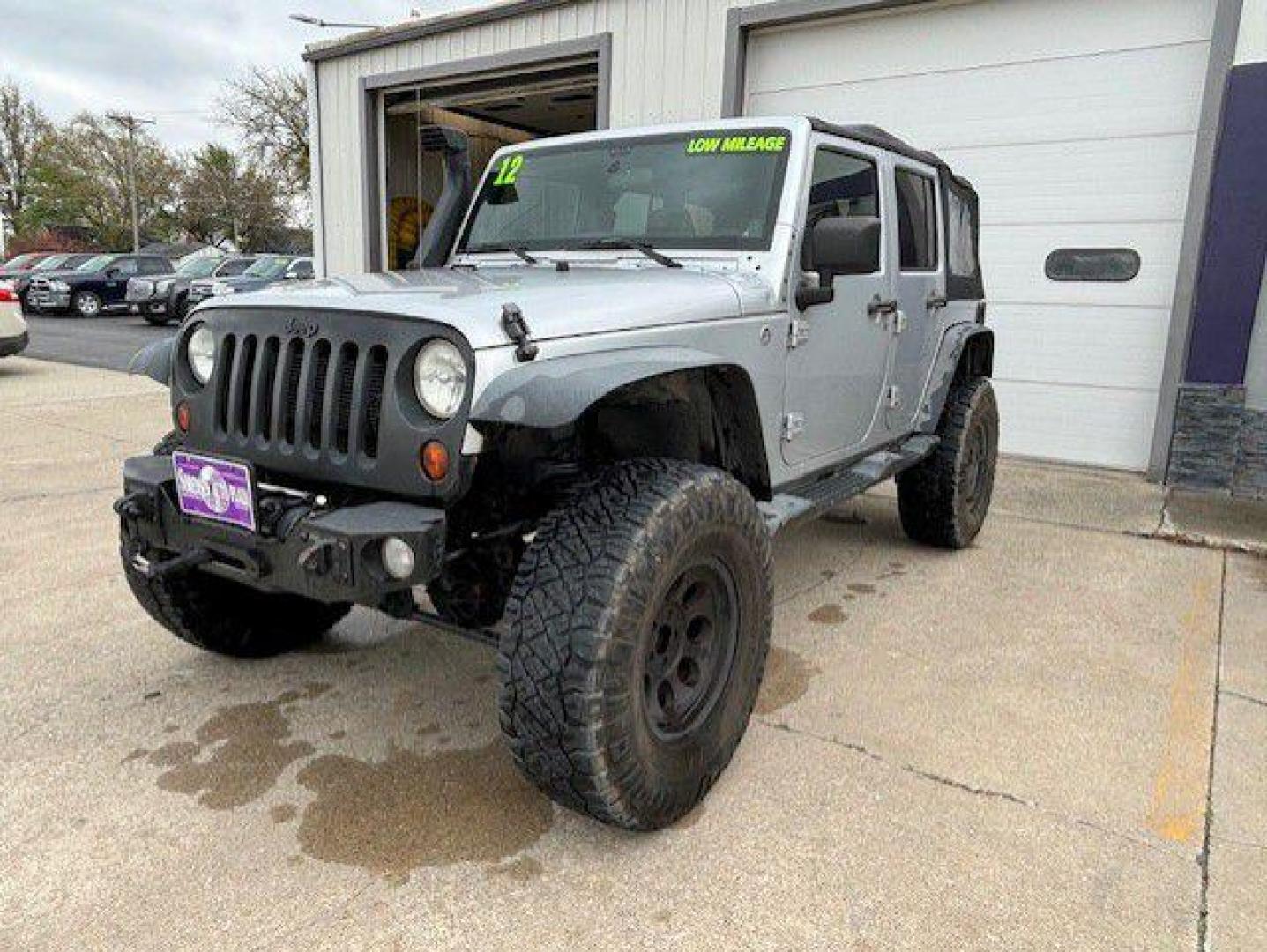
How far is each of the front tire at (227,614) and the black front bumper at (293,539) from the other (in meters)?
0.33

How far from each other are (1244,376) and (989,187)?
2.17 metres

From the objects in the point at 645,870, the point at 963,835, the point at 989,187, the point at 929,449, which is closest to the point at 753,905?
the point at 645,870

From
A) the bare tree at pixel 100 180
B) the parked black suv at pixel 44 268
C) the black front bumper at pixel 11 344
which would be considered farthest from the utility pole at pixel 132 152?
the black front bumper at pixel 11 344

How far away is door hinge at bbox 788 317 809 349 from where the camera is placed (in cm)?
311

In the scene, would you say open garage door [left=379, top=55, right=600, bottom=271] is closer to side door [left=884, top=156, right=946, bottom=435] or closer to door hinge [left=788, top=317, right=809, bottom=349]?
side door [left=884, top=156, right=946, bottom=435]

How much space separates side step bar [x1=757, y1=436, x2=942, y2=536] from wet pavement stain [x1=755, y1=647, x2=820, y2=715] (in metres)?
0.51

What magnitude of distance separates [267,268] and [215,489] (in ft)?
64.2

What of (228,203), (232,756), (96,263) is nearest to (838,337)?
(232,756)

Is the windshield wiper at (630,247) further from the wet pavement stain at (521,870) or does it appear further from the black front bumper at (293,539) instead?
the wet pavement stain at (521,870)

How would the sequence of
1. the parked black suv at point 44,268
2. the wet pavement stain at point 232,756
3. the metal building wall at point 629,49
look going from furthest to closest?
1. the parked black suv at point 44,268
2. the metal building wall at point 629,49
3. the wet pavement stain at point 232,756

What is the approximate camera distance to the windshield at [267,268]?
773 inches

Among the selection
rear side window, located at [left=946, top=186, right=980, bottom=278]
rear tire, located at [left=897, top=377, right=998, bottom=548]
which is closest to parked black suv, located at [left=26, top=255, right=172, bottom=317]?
rear side window, located at [left=946, top=186, right=980, bottom=278]

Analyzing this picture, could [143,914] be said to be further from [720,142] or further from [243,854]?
[720,142]

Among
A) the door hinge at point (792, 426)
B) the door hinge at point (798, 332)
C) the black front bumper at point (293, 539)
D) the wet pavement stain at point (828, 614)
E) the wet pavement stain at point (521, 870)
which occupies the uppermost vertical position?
the door hinge at point (798, 332)
